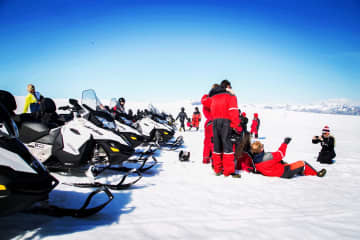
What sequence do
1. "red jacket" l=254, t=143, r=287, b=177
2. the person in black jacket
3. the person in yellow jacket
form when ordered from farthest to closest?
1. the person in black jacket
2. the person in yellow jacket
3. "red jacket" l=254, t=143, r=287, b=177

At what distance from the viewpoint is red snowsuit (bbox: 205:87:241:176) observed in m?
3.84

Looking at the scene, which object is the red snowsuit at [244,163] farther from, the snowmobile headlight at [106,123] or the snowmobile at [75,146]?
the snowmobile headlight at [106,123]

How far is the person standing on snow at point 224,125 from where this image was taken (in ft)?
→ 12.6

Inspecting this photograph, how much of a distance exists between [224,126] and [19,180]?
317cm

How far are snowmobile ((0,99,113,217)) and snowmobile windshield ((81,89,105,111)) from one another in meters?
1.98

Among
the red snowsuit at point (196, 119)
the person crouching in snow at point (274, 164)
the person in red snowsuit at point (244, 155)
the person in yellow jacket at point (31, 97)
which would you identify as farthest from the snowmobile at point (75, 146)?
the red snowsuit at point (196, 119)

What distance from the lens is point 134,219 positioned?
6.67 ft

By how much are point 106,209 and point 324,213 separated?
2.53 meters

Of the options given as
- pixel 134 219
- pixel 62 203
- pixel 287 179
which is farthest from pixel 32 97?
pixel 287 179

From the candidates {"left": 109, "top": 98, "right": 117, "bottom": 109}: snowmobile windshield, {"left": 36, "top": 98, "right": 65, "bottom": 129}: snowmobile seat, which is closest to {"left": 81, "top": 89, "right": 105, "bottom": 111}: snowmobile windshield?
{"left": 36, "top": 98, "right": 65, "bottom": 129}: snowmobile seat

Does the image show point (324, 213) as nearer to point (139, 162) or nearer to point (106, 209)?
point (106, 209)

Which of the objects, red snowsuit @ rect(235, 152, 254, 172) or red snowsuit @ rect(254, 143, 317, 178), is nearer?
red snowsuit @ rect(254, 143, 317, 178)

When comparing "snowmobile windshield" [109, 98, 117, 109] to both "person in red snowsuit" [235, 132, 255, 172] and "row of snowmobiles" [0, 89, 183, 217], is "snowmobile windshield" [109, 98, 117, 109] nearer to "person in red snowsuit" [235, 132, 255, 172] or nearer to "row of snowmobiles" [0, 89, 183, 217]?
"row of snowmobiles" [0, 89, 183, 217]

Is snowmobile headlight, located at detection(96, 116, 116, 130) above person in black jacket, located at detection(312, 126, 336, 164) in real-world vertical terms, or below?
above
